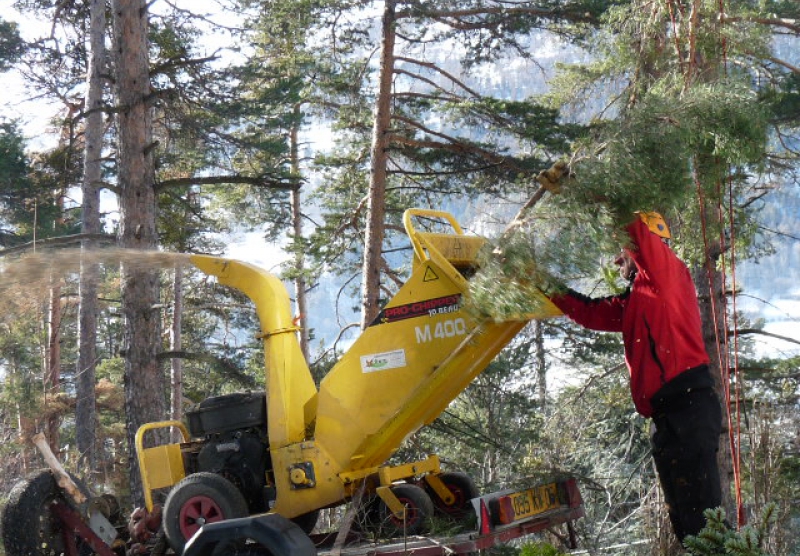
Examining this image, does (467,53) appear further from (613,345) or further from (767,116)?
(767,116)

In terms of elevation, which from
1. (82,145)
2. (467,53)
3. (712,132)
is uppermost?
(82,145)

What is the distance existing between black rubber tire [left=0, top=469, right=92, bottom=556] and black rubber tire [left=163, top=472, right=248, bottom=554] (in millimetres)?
1032

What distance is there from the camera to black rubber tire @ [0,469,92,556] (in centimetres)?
655

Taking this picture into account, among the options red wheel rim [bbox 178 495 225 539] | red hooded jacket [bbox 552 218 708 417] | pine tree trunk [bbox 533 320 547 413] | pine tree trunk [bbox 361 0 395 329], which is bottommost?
red wheel rim [bbox 178 495 225 539]

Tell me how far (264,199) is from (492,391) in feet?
24.1

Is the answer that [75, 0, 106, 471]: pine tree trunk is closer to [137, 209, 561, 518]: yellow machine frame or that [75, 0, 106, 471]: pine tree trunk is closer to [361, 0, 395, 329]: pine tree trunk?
[361, 0, 395, 329]: pine tree trunk

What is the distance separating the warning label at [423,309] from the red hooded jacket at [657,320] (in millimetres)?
1088

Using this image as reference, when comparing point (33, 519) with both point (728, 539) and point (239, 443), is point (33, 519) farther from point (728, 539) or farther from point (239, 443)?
point (728, 539)

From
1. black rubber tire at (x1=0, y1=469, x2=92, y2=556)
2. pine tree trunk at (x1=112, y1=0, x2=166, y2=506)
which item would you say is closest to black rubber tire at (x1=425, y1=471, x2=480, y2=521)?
black rubber tire at (x1=0, y1=469, x2=92, y2=556)

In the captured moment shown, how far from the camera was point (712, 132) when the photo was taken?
17.5 ft

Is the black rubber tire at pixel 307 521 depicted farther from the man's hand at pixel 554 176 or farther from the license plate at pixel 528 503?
the man's hand at pixel 554 176

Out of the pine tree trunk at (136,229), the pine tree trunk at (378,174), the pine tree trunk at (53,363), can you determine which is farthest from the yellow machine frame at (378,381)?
the pine tree trunk at (53,363)

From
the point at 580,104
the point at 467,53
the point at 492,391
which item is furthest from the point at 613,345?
the point at 467,53

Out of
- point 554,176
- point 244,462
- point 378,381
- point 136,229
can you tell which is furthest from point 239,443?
point 136,229
